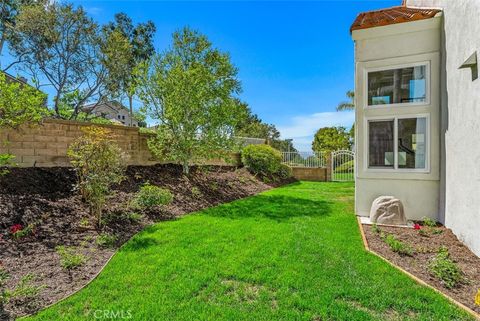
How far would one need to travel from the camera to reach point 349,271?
13.0 ft

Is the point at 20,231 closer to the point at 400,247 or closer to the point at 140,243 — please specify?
the point at 140,243

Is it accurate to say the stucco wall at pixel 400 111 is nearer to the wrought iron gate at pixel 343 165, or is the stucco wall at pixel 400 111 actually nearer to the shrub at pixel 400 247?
the shrub at pixel 400 247

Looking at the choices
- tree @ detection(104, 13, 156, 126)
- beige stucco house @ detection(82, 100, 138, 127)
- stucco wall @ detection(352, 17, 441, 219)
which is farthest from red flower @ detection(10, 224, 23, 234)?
beige stucco house @ detection(82, 100, 138, 127)

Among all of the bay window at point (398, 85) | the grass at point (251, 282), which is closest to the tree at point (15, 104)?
the grass at point (251, 282)

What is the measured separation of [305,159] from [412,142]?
10386 mm

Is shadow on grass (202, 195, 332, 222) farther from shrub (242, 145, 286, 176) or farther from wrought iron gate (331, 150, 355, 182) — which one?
wrought iron gate (331, 150, 355, 182)

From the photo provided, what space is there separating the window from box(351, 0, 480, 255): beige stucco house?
23mm

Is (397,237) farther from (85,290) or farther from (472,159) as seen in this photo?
(85,290)

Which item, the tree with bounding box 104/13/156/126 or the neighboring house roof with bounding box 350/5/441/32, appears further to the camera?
the tree with bounding box 104/13/156/126

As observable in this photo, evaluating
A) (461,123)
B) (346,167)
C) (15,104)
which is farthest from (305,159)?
(15,104)

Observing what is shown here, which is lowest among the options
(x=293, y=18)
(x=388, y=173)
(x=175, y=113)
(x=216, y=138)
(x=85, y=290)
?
(x=85, y=290)

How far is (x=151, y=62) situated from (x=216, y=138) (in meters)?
4.00

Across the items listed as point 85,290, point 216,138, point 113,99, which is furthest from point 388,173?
point 113,99

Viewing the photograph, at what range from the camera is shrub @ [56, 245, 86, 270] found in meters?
3.95
